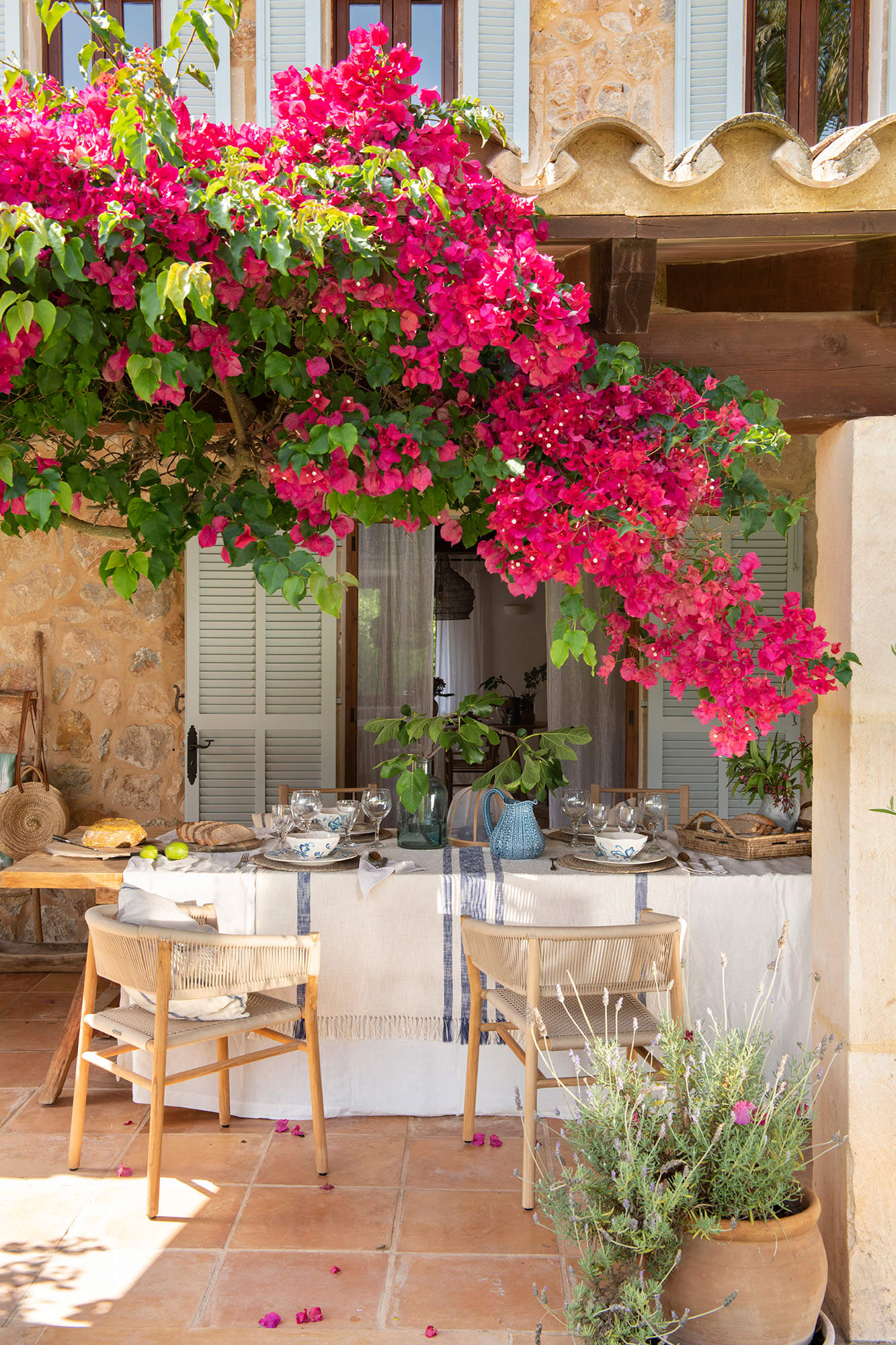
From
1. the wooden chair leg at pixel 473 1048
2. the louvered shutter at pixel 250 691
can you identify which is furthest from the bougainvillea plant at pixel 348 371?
the louvered shutter at pixel 250 691

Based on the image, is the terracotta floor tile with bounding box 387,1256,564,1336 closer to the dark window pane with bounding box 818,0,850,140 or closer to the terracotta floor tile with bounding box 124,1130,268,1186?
the terracotta floor tile with bounding box 124,1130,268,1186

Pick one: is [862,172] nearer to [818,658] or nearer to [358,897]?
[818,658]

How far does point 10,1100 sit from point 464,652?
6825 millimetres

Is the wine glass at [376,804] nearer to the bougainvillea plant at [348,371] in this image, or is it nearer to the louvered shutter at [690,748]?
the bougainvillea plant at [348,371]

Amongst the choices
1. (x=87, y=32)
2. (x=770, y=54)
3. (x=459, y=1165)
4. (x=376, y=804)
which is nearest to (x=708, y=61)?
(x=770, y=54)

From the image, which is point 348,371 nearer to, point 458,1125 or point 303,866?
point 303,866

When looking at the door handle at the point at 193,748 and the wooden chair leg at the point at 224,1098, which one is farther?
the door handle at the point at 193,748

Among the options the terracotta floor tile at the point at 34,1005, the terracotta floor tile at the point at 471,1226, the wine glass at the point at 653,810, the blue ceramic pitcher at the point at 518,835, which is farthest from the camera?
the terracotta floor tile at the point at 34,1005

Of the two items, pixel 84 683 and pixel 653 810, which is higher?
pixel 84 683

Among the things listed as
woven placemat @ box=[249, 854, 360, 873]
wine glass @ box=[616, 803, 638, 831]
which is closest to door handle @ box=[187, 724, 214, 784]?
woven placemat @ box=[249, 854, 360, 873]

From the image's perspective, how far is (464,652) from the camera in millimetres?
9906

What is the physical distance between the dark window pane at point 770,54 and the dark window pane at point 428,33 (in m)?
1.31

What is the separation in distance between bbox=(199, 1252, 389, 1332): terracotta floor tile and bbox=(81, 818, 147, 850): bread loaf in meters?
1.38

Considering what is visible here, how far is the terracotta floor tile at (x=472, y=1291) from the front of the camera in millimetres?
2260
